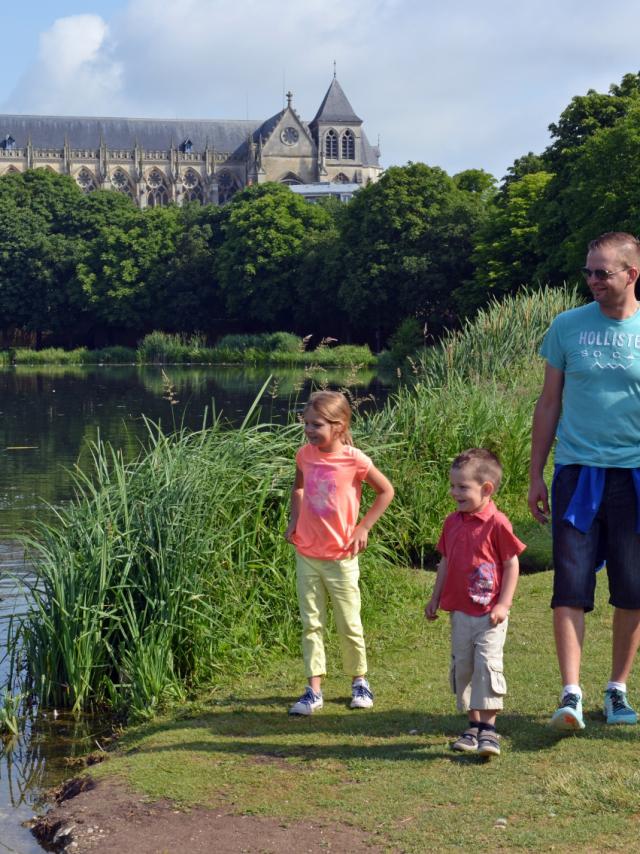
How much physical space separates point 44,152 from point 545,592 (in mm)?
105819

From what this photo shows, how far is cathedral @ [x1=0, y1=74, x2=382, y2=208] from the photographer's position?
107 meters

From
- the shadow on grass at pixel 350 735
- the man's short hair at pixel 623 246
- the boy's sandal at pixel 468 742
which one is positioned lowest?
the shadow on grass at pixel 350 735

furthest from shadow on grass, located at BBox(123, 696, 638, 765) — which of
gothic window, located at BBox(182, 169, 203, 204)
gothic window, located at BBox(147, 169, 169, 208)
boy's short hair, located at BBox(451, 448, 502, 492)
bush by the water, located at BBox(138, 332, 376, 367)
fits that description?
gothic window, located at BBox(147, 169, 169, 208)

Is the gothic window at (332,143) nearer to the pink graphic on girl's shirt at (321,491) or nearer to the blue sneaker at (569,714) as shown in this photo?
the pink graphic on girl's shirt at (321,491)

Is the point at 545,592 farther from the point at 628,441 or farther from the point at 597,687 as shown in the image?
the point at 628,441

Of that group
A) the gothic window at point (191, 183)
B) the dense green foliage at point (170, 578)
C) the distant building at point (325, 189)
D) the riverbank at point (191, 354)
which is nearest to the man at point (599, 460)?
the dense green foliage at point (170, 578)

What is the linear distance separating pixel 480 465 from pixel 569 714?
978mm

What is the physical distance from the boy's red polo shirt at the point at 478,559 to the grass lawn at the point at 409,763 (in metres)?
0.56

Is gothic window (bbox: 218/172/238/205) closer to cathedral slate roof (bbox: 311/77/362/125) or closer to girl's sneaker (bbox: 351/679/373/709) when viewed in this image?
cathedral slate roof (bbox: 311/77/362/125)

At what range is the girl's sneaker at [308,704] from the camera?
539 centimetres

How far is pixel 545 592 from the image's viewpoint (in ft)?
25.3

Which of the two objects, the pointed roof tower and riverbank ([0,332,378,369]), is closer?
riverbank ([0,332,378,369])

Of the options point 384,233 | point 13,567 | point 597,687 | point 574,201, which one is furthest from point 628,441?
point 384,233

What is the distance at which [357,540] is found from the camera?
5340 millimetres
